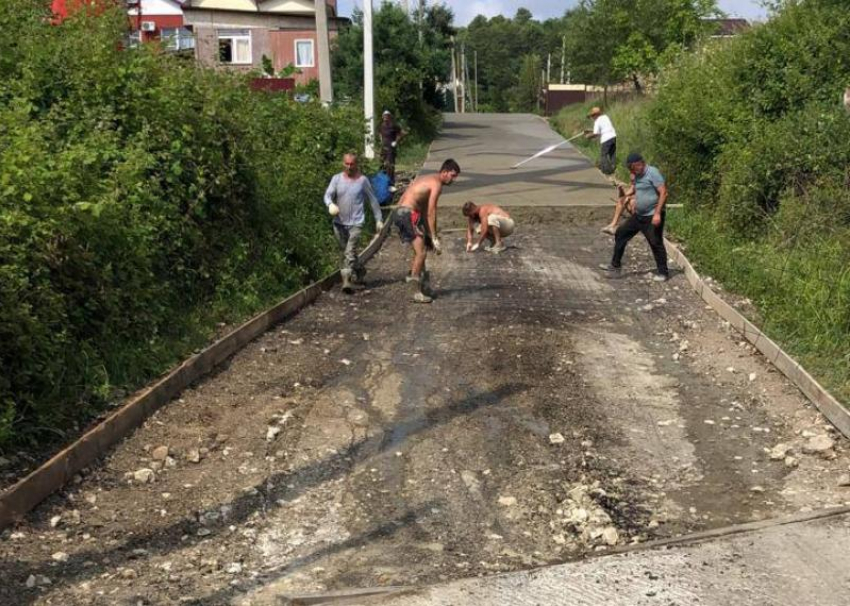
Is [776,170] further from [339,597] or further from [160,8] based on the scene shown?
[160,8]

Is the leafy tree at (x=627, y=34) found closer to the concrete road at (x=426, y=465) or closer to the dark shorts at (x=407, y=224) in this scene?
the dark shorts at (x=407, y=224)

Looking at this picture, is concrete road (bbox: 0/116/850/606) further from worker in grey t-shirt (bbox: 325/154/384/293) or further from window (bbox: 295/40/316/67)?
window (bbox: 295/40/316/67)

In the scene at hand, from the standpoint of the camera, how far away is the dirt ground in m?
5.36

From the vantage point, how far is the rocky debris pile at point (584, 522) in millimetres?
5574

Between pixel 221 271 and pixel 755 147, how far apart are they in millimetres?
7862

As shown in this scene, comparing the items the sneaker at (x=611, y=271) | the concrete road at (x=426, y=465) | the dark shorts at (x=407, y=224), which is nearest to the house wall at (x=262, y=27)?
the sneaker at (x=611, y=271)

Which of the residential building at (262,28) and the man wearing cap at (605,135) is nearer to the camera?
the man wearing cap at (605,135)

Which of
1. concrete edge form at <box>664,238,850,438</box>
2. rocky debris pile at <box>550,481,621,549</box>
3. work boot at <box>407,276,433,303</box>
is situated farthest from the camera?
work boot at <box>407,276,433,303</box>

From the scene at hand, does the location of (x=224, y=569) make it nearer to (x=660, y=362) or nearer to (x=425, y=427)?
(x=425, y=427)

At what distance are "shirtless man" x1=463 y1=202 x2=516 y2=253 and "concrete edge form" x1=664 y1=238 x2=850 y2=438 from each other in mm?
2985

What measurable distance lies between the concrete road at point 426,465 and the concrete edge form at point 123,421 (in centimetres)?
10

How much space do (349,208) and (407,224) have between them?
101 cm

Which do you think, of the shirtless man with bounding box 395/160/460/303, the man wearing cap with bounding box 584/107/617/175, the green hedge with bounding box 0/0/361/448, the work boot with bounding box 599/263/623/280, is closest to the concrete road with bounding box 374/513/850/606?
the green hedge with bounding box 0/0/361/448

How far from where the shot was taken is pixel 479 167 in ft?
83.1
